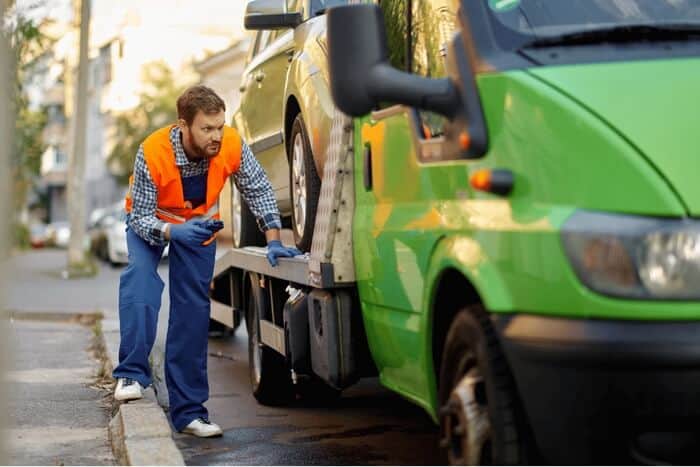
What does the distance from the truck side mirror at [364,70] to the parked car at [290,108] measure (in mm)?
2492

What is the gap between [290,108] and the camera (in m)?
8.29

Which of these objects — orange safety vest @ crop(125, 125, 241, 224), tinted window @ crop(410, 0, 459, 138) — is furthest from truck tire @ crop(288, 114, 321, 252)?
tinted window @ crop(410, 0, 459, 138)

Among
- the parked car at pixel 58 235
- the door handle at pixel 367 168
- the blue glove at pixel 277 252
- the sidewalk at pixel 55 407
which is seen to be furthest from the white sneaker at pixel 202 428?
the parked car at pixel 58 235

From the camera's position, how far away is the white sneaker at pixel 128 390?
25.2ft

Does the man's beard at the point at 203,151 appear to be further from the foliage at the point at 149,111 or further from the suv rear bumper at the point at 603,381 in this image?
the foliage at the point at 149,111

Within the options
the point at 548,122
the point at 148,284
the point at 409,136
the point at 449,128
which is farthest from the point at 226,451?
the point at 548,122

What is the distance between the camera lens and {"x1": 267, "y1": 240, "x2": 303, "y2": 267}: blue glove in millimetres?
7344

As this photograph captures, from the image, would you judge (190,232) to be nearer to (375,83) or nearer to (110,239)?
(375,83)

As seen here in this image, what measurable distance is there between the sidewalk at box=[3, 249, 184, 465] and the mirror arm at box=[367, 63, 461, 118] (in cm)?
127

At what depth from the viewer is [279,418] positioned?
800 cm

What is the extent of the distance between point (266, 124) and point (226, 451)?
2.80 metres

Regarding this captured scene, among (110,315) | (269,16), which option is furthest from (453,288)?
(110,315)

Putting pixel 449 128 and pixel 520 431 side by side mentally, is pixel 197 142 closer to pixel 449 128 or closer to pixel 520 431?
pixel 449 128

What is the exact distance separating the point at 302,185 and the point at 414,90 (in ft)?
10.5
